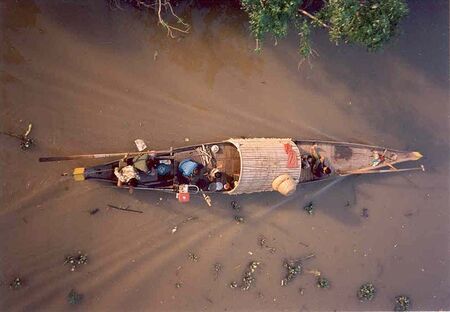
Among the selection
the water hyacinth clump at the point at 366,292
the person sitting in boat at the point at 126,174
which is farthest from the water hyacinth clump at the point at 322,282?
the person sitting in boat at the point at 126,174

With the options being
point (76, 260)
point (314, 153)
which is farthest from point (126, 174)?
point (314, 153)

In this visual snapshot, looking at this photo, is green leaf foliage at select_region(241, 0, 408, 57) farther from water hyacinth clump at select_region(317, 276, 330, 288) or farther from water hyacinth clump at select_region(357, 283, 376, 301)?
water hyacinth clump at select_region(357, 283, 376, 301)

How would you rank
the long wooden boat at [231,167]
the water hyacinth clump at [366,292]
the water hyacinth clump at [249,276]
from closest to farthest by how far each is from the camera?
the long wooden boat at [231,167], the water hyacinth clump at [249,276], the water hyacinth clump at [366,292]

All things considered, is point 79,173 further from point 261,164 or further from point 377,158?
point 377,158

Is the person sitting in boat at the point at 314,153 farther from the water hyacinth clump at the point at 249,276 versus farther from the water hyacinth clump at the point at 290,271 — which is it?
the water hyacinth clump at the point at 249,276

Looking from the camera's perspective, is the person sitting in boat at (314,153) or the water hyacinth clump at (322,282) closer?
the person sitting in boat at (314,153)

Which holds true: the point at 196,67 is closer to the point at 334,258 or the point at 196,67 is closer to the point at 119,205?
the point at 119,205
